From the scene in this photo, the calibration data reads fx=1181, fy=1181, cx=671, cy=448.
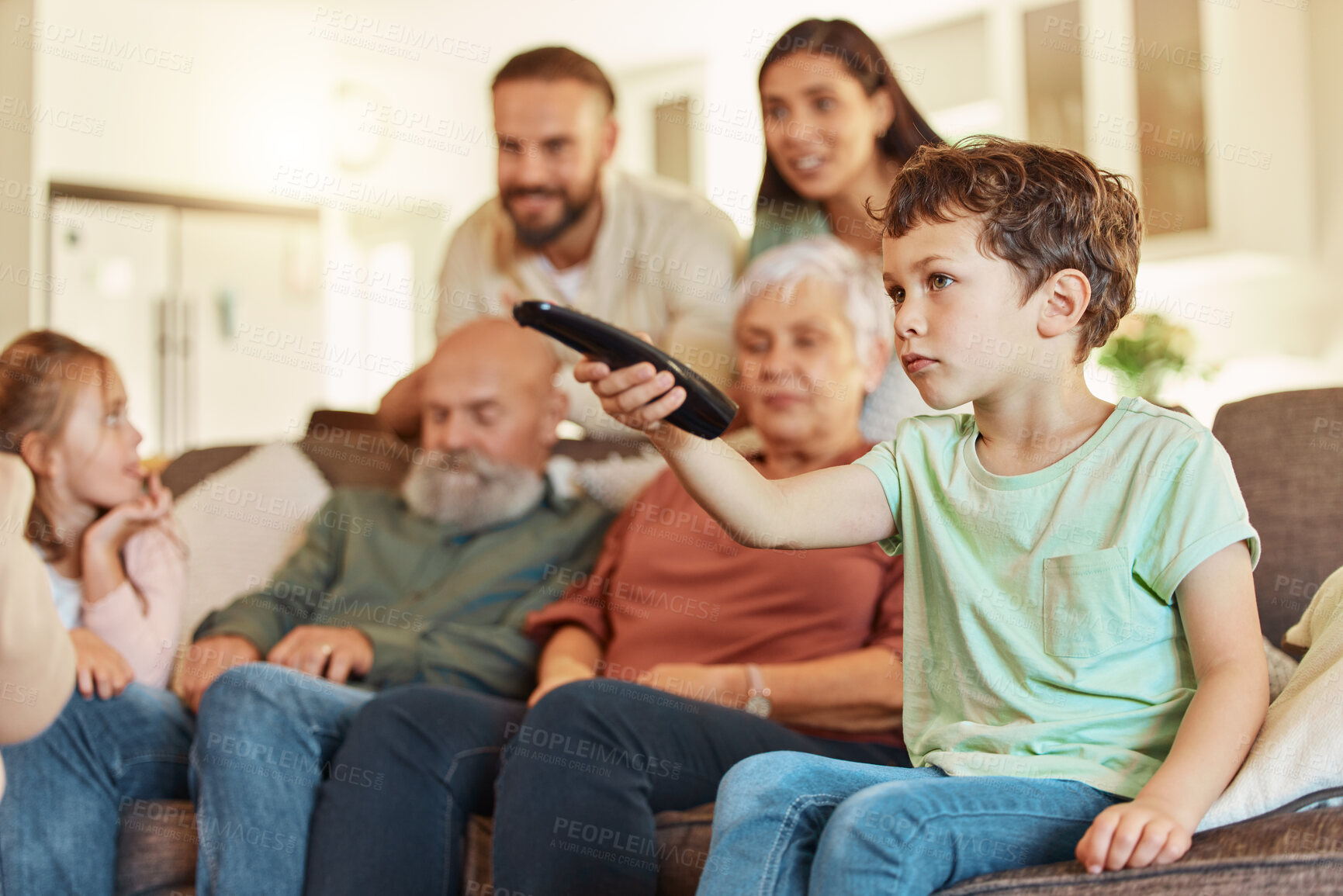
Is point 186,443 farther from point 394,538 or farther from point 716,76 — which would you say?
point 394,538

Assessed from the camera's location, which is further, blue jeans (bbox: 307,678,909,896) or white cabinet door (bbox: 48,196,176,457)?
white cabinet door (bbox: 48,196,176,457)

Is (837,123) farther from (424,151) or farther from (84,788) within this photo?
(424,151)

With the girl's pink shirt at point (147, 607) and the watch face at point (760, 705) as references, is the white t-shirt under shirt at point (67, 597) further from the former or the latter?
the watch face at point (760, 705)

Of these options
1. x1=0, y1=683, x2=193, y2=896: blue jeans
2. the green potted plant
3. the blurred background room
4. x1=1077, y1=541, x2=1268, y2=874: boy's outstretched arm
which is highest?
the blurred background room

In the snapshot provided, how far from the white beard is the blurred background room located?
1.97 meters

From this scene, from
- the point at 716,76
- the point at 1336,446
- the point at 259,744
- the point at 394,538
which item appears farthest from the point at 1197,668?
the point at 716,76

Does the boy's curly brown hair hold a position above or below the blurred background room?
below

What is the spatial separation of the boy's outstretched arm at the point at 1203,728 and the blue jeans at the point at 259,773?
33.6 inches

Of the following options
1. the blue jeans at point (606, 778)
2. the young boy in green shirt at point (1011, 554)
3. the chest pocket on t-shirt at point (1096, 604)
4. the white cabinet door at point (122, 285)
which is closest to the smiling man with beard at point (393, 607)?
the blue jeans at point (606, 778)

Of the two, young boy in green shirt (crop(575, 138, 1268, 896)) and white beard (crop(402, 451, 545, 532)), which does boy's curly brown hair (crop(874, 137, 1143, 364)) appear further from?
white beard (crop(402, 451, 545, 532))

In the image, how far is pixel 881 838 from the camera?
33.8 inches

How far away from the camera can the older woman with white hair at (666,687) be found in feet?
4.08

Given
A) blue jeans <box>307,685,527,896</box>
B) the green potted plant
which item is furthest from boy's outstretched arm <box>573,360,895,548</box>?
the green potted plant

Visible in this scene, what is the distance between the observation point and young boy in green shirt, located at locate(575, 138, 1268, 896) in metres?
0.90
